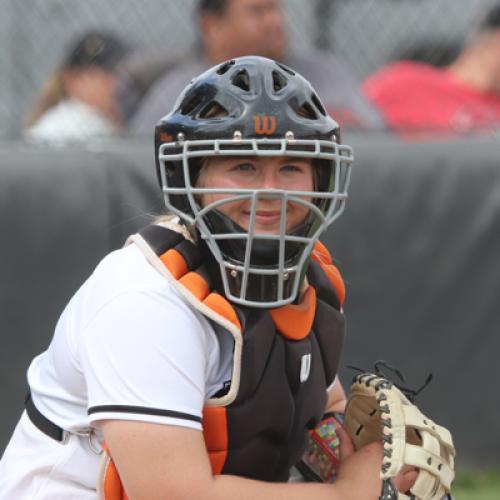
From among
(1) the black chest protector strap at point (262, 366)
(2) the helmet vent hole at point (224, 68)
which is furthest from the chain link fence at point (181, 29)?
(1) the black chest protector strap at point (262, 366)

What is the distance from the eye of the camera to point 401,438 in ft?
→ 8.23

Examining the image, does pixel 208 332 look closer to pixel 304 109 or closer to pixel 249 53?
pixel 304 109

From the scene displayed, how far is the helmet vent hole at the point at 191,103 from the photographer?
2541 millimetres

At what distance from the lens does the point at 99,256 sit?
396 centimetres

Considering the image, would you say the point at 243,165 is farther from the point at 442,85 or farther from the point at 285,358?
the point at 442,85

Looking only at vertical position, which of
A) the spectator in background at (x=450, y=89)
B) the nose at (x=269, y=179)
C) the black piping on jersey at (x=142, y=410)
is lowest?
the black piping on jersey at (x=142, y=410)

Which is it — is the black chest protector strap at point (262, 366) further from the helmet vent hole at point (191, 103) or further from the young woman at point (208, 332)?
the helmet vent hole at point (191, 103)

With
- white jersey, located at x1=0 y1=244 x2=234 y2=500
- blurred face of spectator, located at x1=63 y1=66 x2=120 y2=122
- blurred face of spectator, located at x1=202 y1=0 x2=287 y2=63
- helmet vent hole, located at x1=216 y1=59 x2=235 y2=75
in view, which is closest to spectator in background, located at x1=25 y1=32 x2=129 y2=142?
blurred face of spectator, located at x1=63 y1=66 x2=120 y2=122

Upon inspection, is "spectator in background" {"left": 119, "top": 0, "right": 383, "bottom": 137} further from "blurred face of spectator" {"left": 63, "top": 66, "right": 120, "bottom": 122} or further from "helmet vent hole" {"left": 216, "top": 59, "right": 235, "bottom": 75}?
"helmet vent hole" {"left": 216, "top": 59, "right": 235, "bottom": 75}

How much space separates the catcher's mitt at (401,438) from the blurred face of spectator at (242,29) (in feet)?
9.06

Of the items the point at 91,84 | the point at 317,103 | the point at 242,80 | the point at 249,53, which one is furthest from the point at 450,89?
the point at 242,80

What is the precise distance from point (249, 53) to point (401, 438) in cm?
307

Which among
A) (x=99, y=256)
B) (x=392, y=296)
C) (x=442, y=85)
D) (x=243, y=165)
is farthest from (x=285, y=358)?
(x=442, y=85)

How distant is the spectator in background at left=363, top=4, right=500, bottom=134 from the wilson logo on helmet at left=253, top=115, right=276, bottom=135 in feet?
10.2
